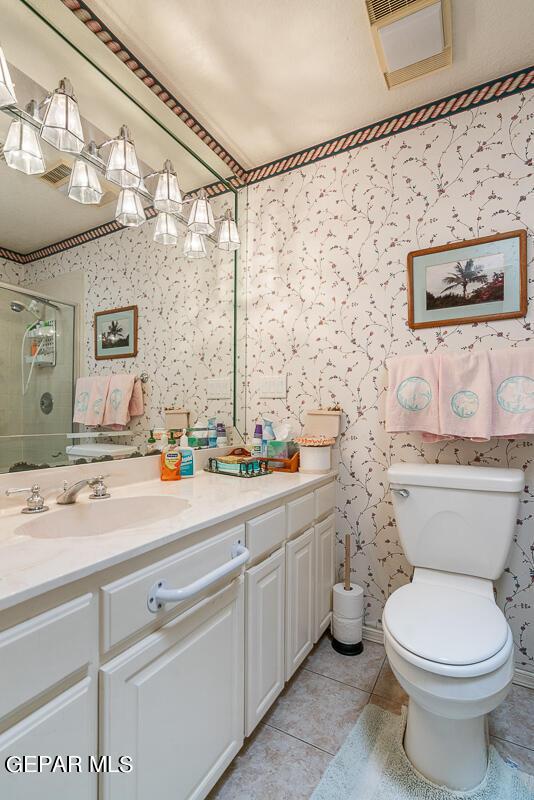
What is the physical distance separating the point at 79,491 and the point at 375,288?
1534 mm

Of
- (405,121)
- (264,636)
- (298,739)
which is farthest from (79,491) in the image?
(405,121)

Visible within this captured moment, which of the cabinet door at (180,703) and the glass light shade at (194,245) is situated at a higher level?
the glass light shade at (194,245)

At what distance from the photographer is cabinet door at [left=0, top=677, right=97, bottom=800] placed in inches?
23.0

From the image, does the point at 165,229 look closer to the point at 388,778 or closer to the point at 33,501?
the point at 33,501

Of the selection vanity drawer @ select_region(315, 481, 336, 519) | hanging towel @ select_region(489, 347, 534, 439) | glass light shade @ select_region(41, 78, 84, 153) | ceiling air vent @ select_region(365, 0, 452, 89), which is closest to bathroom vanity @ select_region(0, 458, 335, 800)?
vanity drawer @ select_region(315, 481, 336, 519)

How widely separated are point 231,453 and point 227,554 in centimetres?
90

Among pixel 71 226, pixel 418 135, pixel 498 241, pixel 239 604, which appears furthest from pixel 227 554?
pixel 418 135

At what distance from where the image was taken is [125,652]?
0.77 m

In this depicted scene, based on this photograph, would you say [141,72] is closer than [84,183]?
No

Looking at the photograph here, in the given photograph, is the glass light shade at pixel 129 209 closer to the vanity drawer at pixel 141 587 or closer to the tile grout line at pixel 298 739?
the vanity drawer at pixel 141 587

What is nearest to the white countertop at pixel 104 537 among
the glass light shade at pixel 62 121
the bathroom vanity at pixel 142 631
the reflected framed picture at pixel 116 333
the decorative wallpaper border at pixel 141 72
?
the bathroom vanity at pixel 142 631

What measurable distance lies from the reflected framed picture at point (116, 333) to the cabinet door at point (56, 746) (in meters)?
1.05

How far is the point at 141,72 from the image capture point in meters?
1.50

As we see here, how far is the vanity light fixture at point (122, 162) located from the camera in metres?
1.38
